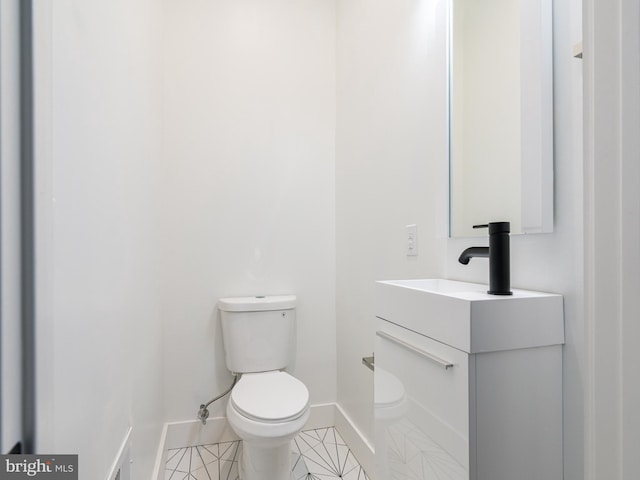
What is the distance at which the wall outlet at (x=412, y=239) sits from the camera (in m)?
1.23

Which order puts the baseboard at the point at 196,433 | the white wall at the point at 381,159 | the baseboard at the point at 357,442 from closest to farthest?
the white wall at the point at 381,159, the baseboard at the point at 357,442, the baseboard at the point at 196,433

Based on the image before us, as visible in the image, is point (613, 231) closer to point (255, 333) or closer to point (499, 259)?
point (499, 259)

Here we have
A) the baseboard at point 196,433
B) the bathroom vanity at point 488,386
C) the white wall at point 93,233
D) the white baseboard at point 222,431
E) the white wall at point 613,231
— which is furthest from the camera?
the baseboard at point 196,433

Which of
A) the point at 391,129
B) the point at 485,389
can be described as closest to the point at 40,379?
the point at 485,389

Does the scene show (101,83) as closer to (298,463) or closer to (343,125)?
(343,125)

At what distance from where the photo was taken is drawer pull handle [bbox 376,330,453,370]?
0.72 metres

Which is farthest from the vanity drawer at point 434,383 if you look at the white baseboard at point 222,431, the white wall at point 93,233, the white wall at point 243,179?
the white wall at point 243,179

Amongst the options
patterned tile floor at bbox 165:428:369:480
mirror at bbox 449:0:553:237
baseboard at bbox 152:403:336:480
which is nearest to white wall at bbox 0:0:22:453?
mirror at bbox 449:0:553:237

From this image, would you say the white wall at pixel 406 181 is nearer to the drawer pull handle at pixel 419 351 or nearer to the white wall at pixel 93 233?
the drawer pull handle at pixel 419 351

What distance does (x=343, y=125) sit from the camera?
6.32 feet

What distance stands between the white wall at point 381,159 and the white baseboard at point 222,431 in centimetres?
7

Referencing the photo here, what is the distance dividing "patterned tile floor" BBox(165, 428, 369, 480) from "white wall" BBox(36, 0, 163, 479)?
0.36 meters

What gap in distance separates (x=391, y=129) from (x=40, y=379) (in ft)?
4.35

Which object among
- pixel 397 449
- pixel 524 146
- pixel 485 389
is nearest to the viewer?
pixel 485 389
